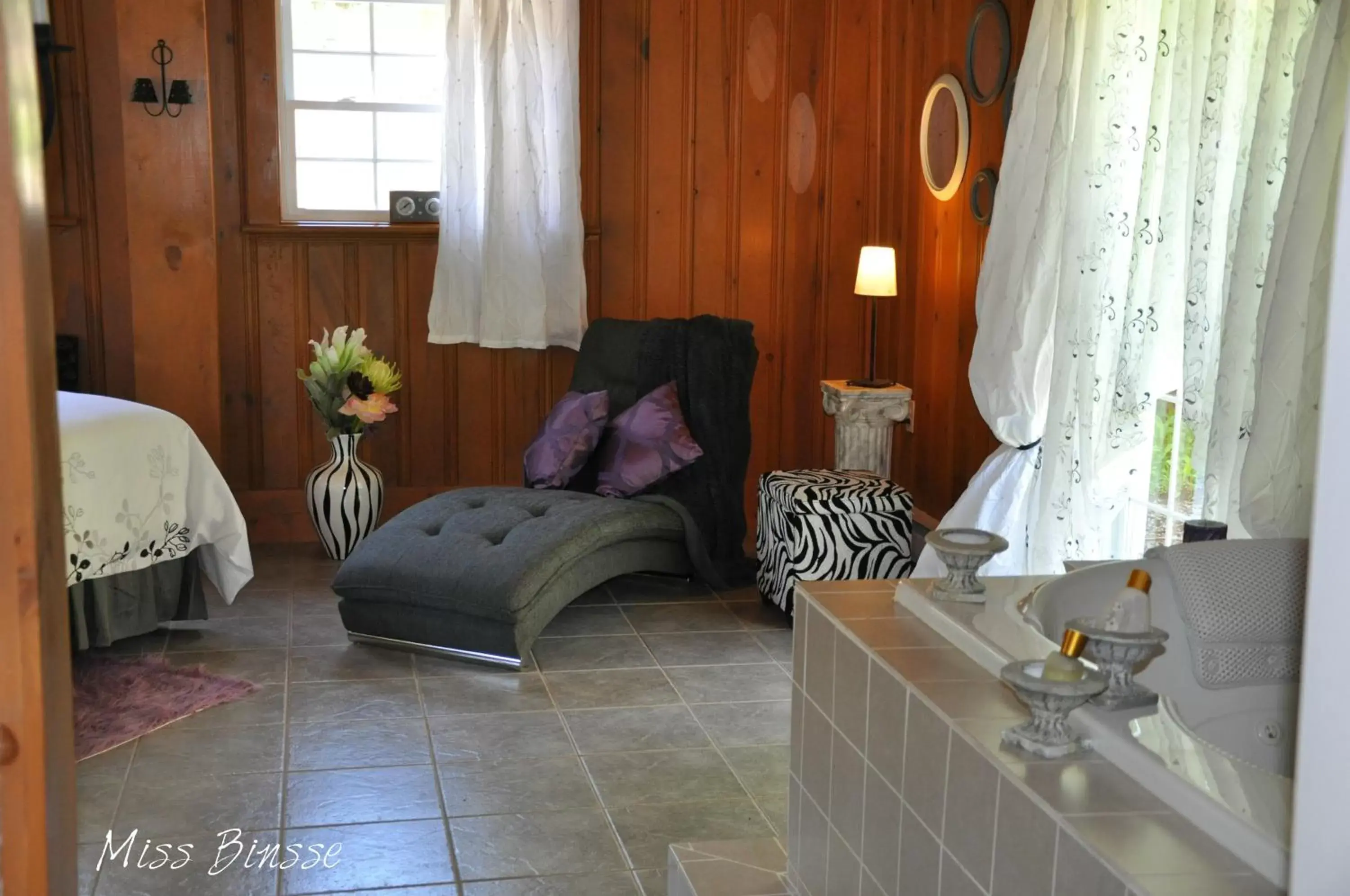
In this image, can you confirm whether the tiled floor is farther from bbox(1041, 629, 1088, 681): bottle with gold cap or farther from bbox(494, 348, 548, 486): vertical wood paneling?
bbox(494, 348, 548, 486): vertical wood paneling

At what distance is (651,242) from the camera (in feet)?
18.0

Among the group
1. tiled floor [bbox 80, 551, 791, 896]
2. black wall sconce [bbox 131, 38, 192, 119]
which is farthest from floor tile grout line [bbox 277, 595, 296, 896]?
black wall sconce [bbox 131, 38, 192, 119]

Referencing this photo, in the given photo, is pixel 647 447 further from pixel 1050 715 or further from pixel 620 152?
pixel 1050 715

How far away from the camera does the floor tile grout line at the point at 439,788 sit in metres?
2.60

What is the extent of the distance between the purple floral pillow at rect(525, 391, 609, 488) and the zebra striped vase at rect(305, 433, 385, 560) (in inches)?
28.1

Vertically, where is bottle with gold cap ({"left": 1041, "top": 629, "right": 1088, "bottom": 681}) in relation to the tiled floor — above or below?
above

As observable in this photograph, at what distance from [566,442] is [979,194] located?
1.64 m

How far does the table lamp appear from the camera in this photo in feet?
15.7

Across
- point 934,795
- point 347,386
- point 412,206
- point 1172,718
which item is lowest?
→ point 934,795

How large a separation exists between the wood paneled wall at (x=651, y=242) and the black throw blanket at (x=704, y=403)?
2.23ft

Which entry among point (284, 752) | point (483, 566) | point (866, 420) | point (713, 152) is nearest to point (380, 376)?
point (483, 566)

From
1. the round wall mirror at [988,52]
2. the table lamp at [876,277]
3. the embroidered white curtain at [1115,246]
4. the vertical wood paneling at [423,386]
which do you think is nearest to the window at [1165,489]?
the embroidered white curtain at [1115,246]

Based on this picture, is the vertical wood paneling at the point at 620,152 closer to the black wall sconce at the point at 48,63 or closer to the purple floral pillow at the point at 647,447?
the purple floral pillow at the point at 647,447

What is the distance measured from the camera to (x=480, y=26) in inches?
199
